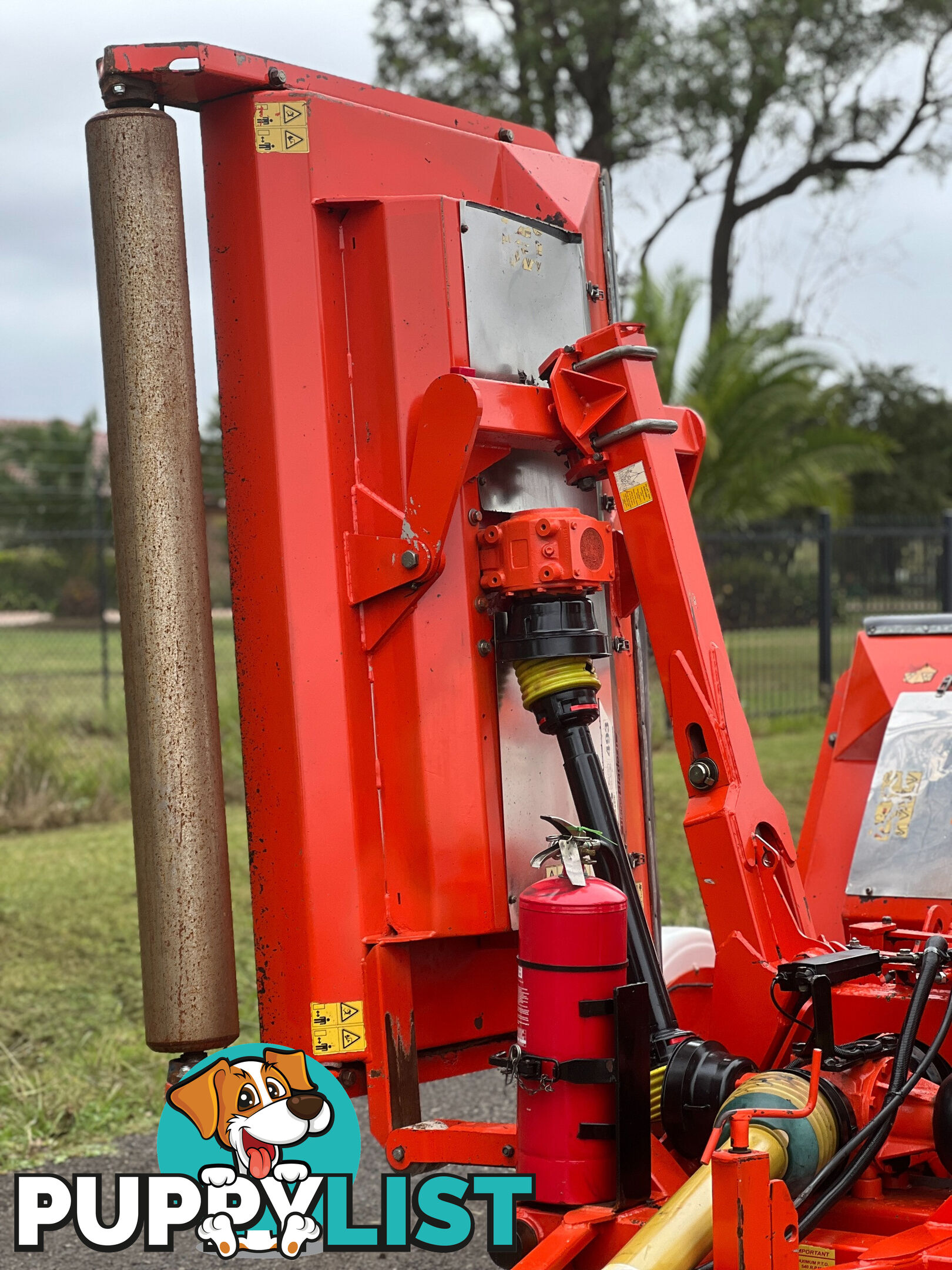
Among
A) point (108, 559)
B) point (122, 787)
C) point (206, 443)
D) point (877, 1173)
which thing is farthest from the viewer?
point (206, 443)

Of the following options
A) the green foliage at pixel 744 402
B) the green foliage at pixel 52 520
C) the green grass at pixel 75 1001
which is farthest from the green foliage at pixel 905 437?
the green grass at pixel 75 1001

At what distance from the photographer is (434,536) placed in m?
2.66

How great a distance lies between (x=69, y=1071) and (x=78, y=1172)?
0.76 m

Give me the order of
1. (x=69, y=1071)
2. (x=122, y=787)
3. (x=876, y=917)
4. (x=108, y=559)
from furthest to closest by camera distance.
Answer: (x=108, y=559) < (x=122, y=787) < (x=69, y=1071) < (x=876, y=917)

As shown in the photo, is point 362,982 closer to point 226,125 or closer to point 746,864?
point 746,864

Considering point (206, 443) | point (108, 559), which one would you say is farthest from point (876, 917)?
point (206, 443)

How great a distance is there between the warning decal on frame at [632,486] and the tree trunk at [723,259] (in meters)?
21.5

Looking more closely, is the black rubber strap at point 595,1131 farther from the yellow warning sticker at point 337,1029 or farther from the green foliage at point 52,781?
the green foliage at point 52,781

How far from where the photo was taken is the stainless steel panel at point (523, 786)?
8.98 ft

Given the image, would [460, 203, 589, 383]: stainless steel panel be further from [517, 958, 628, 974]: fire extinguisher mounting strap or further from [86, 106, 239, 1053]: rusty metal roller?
[517, 958, 628, 974]: fire extinguisher mounting strap

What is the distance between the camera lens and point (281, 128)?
8.90 feet

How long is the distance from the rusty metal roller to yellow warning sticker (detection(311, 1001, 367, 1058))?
18cm

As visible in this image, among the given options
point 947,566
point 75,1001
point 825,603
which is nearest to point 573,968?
point 75,1001

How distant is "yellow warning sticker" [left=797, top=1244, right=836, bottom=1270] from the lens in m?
2.23
